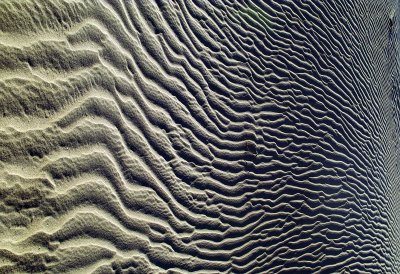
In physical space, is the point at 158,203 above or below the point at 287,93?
below

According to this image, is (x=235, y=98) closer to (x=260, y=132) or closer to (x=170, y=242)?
(x=260, y=132)

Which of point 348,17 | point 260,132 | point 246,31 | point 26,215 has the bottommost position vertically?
point 26,215

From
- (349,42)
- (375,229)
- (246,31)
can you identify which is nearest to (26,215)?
(246,31)

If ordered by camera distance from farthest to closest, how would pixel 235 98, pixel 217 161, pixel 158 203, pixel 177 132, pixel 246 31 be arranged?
pixel 246 31
pixel 235 98
pixel 217 161
pixel 177 132
pixel 158 203

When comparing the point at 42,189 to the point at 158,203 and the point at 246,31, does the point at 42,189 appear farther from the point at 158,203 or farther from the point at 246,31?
the point at 246,31

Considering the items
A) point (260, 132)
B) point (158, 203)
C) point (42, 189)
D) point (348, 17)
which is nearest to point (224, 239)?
point (158, 203)

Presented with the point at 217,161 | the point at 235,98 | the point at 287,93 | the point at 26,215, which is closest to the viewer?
the point at 26,215

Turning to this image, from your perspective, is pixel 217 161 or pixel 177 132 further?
pixel 217 161
